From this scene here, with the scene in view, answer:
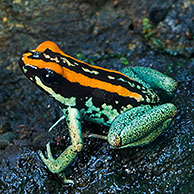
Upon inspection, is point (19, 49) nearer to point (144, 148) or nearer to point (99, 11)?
point (99, 11)

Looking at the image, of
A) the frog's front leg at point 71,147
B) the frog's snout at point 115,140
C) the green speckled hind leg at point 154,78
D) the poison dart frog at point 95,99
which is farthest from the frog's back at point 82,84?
the frog's snout at point 115,140

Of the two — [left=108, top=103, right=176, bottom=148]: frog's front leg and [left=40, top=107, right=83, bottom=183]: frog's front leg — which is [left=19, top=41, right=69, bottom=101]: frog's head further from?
[left=108, top=103, right=176, bottom=148]: frog's front leg

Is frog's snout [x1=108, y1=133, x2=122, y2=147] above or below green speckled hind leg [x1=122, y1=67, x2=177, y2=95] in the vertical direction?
below

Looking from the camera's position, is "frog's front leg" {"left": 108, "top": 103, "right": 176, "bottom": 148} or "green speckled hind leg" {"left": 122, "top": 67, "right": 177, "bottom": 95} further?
"green speckled hind leg" {"left": 122, "top": 67, "right": 177, "bottom": 95}

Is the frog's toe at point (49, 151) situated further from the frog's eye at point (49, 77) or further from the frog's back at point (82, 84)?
the frog's eye at point (49, 77)

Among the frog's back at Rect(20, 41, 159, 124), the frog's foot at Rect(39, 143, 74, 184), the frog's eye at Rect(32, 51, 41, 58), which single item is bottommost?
the frog's foot at Rect(39, 143, 74, 184)

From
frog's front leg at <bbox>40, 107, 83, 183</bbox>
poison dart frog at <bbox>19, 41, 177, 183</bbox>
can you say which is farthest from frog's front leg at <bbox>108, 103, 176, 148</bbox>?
frog's front leg at <bbox>40, 107, 83, 183</bbox>

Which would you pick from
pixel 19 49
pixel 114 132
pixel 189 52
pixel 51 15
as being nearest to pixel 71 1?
pixel 51 15
